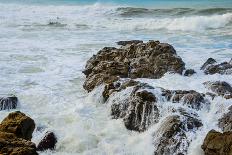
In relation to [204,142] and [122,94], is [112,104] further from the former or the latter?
[204,142]

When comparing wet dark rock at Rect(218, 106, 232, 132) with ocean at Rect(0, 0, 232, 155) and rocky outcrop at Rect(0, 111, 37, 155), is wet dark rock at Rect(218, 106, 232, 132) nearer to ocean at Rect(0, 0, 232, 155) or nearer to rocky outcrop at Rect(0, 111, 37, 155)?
ocean at Rect(0, 0, 232, 155)

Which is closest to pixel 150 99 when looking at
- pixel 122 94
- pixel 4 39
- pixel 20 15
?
pixel 122 94

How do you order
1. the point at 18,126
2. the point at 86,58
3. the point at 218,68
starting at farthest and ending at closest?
the point at 86,58, the point at 218,68, the point at 18,126

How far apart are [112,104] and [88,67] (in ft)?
13.7

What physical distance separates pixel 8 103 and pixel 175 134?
5.09 meters

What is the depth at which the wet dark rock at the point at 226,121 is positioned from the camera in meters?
9.80

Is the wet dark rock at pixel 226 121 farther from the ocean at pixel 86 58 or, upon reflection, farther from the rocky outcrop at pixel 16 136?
the rocky outcrop at pixel 16 136

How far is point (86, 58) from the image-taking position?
1844 cm

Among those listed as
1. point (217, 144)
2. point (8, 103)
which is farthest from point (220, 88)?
point (8, 103)

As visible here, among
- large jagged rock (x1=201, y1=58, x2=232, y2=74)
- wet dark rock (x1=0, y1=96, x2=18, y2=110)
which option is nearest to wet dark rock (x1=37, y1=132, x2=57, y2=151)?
wet dark rock (x1=0, y1=96, x2=18, y2=110)

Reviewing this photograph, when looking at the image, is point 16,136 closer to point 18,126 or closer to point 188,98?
point 18,126

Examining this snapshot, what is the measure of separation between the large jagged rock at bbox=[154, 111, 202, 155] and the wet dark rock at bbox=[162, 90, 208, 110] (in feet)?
2.65

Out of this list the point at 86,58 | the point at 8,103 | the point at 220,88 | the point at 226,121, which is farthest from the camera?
the point at 86,58

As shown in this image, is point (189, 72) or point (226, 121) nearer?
point (226, 121)
